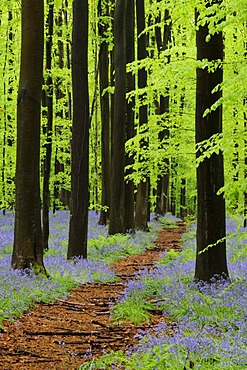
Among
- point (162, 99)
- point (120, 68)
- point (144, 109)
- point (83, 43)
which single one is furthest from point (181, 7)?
point (162, 99)

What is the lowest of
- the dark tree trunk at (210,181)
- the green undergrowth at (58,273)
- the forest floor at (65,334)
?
the forest floor at (65,334)

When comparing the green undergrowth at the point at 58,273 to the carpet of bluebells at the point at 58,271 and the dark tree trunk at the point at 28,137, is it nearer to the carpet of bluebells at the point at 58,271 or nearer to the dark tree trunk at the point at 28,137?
the carpet of bluebells at the point at 58,271

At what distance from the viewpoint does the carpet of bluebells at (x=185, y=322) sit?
437 cm

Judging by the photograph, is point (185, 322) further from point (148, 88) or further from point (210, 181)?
point (148, 88)

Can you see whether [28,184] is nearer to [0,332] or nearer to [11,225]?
[0,332]

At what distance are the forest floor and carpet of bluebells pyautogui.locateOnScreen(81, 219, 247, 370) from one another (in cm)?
28

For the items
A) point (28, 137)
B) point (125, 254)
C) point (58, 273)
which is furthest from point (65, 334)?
point (125, 254)

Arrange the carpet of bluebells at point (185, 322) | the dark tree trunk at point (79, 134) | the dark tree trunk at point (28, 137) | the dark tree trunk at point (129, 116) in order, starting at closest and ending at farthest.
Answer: the carpet of bluebells at point (185, 322)
the dark tree trunk at point (28, 137)
the dark tree trunk at point (79, 134)
the dark tree trunk at point (129, 116)

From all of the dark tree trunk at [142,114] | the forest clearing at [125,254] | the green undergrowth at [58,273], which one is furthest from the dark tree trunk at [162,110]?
the forest clearing at [125,254]

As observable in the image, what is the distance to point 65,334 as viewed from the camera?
6211mm

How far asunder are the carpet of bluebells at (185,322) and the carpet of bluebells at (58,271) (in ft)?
4.64

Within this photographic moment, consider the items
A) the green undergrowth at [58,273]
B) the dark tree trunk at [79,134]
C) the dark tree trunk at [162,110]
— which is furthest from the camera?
the dark tree trunk at [162,110]

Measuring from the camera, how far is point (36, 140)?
31.3 ft

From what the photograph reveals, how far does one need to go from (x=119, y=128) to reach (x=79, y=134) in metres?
4.96
